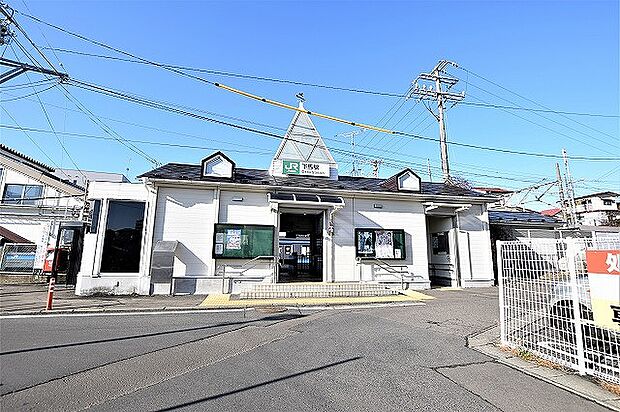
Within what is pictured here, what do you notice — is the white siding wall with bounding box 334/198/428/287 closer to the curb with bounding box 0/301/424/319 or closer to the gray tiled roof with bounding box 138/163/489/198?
the gray tiled roof with bounding box 138/163/489/198

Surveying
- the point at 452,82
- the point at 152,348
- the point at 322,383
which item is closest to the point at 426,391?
the point at 322,383

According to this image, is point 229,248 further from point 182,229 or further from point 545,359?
point 545,359

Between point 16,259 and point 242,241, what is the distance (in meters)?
14.4

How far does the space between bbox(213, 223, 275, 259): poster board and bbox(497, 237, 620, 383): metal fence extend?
9.02 meters

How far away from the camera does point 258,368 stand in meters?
4.52

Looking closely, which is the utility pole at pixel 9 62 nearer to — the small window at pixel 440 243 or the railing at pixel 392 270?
the railing at pixel 392 270

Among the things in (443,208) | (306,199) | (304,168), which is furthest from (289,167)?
(443,208)

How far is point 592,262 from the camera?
402 centimetres

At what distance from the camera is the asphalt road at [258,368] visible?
347 centimetres

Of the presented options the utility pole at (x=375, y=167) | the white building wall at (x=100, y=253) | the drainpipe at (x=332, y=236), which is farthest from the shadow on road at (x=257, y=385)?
the utility pole at (x=375, y=167)

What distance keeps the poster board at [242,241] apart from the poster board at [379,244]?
3961 mm

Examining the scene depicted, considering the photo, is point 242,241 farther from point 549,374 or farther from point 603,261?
point 603,261

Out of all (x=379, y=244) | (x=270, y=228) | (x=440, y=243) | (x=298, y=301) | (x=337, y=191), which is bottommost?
(x=298, y=301)

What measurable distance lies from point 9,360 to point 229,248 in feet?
25.8
